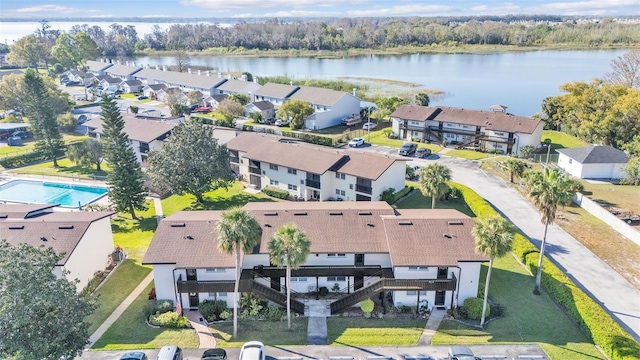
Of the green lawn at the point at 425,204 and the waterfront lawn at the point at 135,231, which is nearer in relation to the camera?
the waterfront lawn at the point at 135,231

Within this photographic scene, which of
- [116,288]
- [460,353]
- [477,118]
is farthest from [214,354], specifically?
[477,118]

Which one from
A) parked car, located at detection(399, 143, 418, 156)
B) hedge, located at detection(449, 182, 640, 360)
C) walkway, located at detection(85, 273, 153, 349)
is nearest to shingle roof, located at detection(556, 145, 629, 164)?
parked car, located at detection(399, 143, 418, 156)

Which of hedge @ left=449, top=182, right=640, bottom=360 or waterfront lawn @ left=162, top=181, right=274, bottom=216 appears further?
waterfront lawn @ left=162, top=181, right=274, bottom=216

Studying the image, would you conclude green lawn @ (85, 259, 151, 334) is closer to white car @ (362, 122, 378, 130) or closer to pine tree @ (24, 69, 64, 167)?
pine tree @ (24, 69, 64, 167)

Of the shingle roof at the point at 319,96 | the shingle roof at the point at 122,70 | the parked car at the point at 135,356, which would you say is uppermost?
the shingle roof at the point at 122,70

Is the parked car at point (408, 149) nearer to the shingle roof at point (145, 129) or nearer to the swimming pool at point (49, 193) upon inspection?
the shingle roof at point (145, 129)

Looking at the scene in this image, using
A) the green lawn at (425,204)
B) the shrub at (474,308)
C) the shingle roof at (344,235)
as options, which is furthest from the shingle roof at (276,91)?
the shrub at (474,308)

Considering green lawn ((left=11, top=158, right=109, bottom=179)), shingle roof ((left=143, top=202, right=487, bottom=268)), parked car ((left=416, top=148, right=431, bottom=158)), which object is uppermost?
shingle roof ((left=143, top=202, right=487, bottom=268))

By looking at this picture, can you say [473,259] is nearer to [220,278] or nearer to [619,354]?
[619,354]
